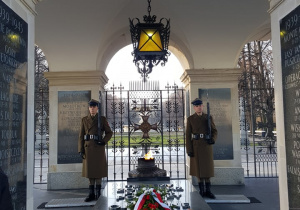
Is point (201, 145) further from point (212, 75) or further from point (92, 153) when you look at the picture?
point (212, 75)

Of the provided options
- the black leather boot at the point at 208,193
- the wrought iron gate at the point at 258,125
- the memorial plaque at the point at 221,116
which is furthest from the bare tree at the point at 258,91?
the black leather boot at the point at 208,193

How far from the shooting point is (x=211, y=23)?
7.33m

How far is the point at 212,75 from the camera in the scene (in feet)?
25.0

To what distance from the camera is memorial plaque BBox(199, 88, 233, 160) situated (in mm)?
7473

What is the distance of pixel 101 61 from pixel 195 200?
5.14 m

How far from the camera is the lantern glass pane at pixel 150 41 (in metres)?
3.88

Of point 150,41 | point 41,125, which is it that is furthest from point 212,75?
point 41,125

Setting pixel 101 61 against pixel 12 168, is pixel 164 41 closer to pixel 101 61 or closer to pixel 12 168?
pixel 12 168

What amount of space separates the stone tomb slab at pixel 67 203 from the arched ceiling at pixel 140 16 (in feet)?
10.8

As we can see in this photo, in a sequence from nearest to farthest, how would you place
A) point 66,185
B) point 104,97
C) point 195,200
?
point 195,200
point 66,185
point 104,97

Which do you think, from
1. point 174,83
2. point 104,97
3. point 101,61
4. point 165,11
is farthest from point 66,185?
point 165,11

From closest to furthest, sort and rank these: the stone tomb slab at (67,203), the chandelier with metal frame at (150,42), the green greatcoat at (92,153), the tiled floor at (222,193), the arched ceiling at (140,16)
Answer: the chandelier with metal frame at (150,42)
the tiled floor at (222,193)
the stone tomb slab at (67,203)
the green greatcoat at (92,153)
the arched ceiling at (140,16)

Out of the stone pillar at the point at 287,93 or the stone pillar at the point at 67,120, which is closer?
the stone pillar at the point at 287,93

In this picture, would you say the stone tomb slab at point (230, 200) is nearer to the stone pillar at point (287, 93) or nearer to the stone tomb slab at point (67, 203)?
the stone tomb slab at point (67, 203)
